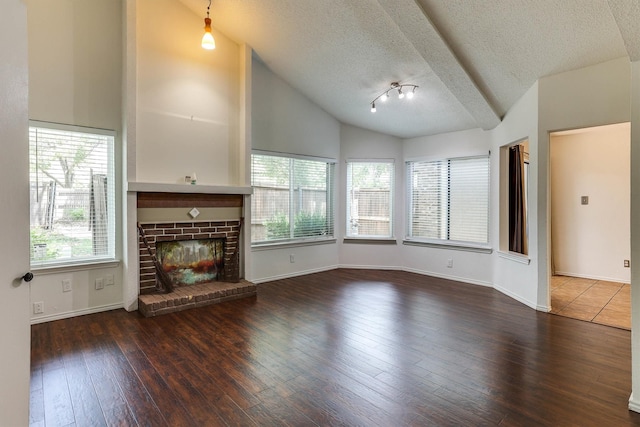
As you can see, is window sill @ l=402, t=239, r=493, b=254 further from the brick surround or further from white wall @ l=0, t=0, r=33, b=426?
white wall @ l=0, t=0, r=33, b=426

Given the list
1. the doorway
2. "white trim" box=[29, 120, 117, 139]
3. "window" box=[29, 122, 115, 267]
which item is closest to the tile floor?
the doorway

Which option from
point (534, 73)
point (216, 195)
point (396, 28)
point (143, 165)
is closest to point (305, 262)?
point (216, 195)

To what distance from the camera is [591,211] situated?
5.47m

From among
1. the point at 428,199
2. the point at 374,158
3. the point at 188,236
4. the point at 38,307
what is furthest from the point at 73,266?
the point at 428,199

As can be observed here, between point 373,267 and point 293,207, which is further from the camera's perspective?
point 373,267

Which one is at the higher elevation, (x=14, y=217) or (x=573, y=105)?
(x=573, y=105)

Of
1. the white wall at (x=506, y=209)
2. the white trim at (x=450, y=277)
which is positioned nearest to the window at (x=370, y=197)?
the white trim at (x=450, y=277)

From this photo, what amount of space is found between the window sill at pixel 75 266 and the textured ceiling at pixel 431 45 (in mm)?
3385

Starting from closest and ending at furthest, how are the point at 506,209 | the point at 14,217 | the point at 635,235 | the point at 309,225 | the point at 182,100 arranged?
the point at 14,217 → the point at 635,235 → the point at 182,100 → the point at 506,209 → the point at 309,225

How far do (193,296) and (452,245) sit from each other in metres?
4.19

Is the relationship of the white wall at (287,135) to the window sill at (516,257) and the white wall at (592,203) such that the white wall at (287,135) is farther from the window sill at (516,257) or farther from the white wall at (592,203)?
the white wall at (592,203)

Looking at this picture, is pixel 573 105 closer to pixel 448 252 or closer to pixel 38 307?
pixel 448 252

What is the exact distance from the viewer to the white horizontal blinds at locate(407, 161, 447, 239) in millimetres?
5742

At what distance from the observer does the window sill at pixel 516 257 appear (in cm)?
413
